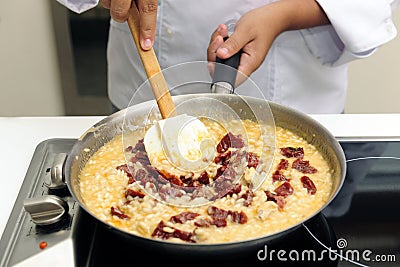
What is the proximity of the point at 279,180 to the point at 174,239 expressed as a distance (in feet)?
0.84

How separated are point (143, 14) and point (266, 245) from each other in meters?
0.46

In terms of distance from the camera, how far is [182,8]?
1.48 m

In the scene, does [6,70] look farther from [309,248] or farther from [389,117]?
[309,248]

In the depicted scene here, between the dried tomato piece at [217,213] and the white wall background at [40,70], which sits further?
the white wall background at [40,70]

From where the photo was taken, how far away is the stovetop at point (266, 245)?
953 mm

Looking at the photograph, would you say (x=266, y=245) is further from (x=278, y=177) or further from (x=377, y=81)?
(x=377, y=81)

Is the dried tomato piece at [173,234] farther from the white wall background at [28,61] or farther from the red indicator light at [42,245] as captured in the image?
the white wall background at [28,61]

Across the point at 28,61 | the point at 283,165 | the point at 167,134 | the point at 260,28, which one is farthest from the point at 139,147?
the point at 28,61

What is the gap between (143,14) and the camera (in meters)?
1.10

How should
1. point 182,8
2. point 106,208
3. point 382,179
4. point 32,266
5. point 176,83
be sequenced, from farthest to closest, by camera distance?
point 182,8 → point 176,83 → point 382,179 → point 106,208 → point 32,266

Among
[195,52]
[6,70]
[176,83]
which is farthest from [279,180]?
[6,70]

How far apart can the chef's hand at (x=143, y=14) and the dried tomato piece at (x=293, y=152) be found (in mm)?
330

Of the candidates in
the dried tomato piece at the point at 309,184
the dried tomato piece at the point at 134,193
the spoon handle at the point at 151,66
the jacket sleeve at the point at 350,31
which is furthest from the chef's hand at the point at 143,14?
the jacket sleeve at the point at 350,31

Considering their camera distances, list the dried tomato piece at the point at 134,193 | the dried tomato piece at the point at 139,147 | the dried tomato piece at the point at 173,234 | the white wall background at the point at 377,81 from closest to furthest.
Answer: the dried tomato piece at the point at 173,234, the dried tomato piece at the point at 134,193, the dried tomato piece at the point at 139,147, the white wall background at the point at 377,81
